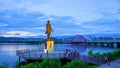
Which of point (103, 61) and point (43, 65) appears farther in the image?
point (103, 61)

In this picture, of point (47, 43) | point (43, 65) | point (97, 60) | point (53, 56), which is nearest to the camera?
point (43, 65)

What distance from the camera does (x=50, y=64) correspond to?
2205cm

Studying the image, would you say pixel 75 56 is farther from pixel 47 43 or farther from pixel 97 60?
pixel 47 43

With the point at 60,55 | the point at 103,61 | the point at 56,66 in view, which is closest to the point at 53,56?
the point at 60,55

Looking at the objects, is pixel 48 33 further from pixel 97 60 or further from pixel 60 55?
pixel 97 60

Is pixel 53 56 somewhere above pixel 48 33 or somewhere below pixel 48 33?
below

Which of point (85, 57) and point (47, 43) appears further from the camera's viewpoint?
point (47, 43)

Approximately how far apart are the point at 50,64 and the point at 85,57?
47.6 ft

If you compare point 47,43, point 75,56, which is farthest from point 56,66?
point 47,43

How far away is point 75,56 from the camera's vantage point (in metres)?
37.7

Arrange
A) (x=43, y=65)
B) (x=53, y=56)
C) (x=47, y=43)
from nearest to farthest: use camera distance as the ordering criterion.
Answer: (x=43, y=65)
(x=53, y=56)
(x=47, y=43)

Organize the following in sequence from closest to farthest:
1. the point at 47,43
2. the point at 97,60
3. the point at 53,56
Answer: the point at 97,60
the point at 53,56
the point at 47,43

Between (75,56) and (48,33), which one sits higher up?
(48,33)

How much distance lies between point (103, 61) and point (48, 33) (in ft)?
44.6
